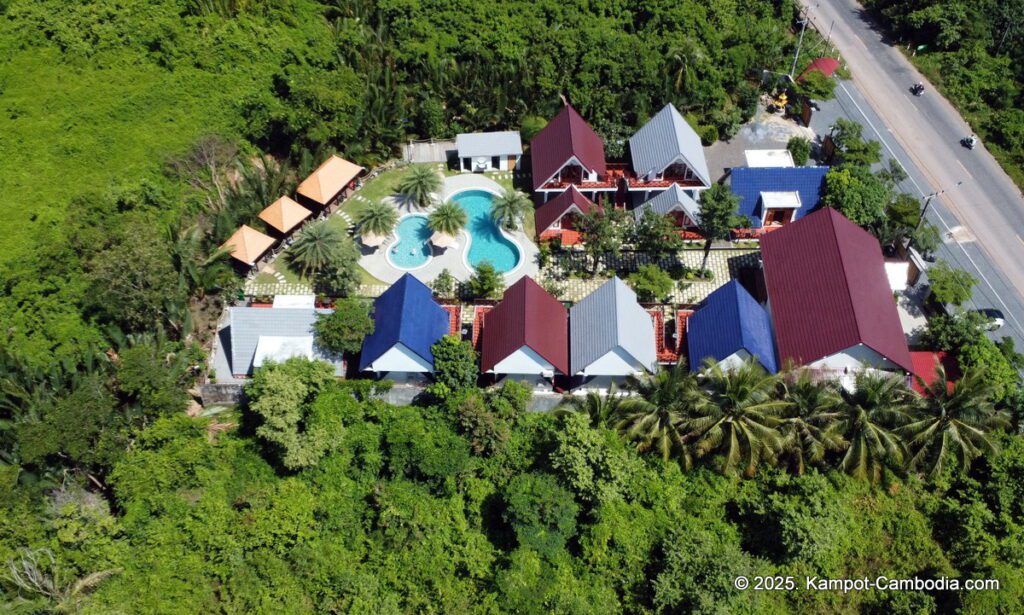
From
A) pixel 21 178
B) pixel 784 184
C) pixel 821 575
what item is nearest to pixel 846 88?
pixel 784 184

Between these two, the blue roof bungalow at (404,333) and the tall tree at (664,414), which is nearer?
the tall tree at (664,414)

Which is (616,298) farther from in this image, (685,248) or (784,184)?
(784,184)

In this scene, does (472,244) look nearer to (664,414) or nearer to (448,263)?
(448,263)

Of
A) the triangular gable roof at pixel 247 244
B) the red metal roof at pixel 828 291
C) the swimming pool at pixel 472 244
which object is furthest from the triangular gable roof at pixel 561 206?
the triangular gable roof at pixel 247 244

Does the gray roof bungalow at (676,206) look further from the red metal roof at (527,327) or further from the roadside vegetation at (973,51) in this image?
the roadside vegetation at (973,51)

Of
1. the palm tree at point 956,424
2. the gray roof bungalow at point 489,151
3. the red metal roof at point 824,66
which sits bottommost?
the palm tree at point 956,424

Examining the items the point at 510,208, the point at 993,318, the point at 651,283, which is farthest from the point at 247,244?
the point at 993,318

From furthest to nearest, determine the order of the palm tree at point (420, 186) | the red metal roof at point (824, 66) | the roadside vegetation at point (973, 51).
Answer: the red metal roof at point (824, 66)
the roadside vegetation at point (973, 51)
the palm tree at point (420, 186)
